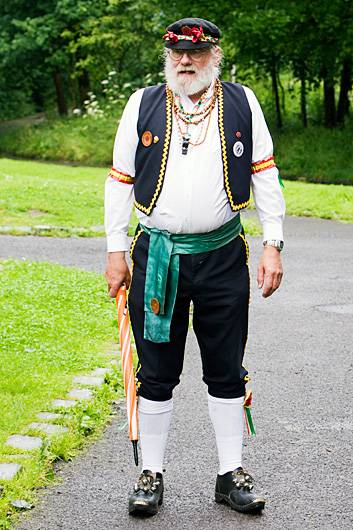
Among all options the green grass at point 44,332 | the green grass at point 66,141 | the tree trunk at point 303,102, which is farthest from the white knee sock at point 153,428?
the green grass at point 66,141

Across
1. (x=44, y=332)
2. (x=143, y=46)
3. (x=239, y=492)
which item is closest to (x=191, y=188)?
(x=239, y=492)

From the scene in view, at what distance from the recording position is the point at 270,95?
104ft

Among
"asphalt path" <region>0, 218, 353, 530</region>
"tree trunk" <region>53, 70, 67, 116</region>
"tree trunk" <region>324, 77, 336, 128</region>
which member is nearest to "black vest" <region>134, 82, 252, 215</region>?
"asphalt path" <region>0, 218, 353, 530</region>

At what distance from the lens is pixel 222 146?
4.54 meters

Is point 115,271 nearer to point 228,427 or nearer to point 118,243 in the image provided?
point 118,243

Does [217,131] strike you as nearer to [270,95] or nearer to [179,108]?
[179,108]

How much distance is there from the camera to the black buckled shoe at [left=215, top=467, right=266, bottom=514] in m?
4.57

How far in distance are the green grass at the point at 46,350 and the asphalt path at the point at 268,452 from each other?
0.13 meters

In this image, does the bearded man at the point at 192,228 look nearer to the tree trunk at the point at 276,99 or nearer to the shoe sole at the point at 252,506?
the shoe sole at the point at 252,506

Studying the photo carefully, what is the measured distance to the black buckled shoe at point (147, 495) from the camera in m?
4.56

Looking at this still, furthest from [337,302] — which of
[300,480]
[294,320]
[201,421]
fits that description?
[300,480]

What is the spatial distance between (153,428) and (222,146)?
4.21 feet

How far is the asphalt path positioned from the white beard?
1793mm

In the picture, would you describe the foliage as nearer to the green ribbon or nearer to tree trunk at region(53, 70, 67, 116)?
tree trunk at region(53, 70, 67, 116)
